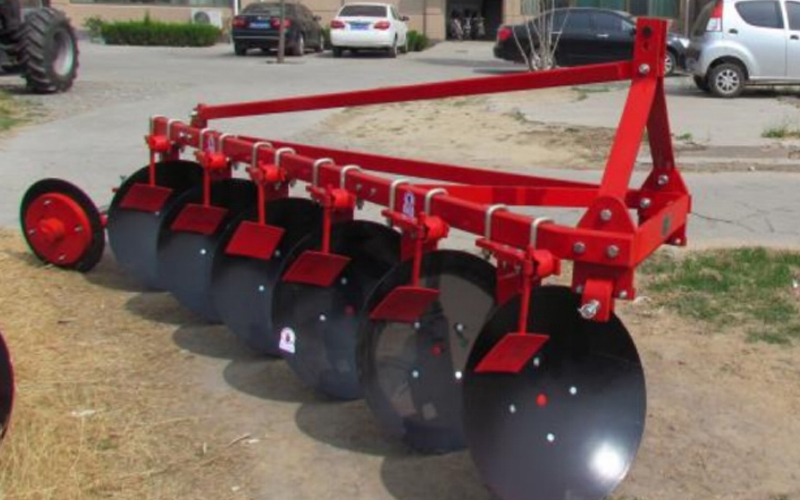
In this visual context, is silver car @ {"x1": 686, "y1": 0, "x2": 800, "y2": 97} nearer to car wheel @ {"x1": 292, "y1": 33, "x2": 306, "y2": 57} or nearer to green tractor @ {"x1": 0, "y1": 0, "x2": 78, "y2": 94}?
green tractor @ {"x1": 0, "y1": 0, "x2": 78, "y2": 94}

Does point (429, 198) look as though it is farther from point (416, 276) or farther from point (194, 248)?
point (194, 248)

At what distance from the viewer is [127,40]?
34938 mm

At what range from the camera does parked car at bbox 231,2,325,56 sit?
2986 cm

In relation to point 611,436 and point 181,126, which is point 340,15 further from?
point 611,436

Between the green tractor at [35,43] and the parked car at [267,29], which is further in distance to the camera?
the parked car at [267,29]

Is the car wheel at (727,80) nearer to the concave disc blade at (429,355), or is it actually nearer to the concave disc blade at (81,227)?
the concave disc blade at (81,227)

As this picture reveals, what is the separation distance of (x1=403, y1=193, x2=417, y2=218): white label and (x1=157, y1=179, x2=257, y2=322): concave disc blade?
156 centimetres

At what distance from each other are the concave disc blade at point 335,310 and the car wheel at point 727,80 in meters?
15.1

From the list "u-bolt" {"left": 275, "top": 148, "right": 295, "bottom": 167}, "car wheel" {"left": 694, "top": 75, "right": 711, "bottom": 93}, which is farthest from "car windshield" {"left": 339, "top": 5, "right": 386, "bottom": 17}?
"u-bolt" {"left": 275, "top": 148, "right": 295, "bottom": 167}

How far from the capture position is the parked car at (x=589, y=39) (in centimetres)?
2391

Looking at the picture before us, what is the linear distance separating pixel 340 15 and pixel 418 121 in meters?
17.5

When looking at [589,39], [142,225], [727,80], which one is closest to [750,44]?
[727,80]

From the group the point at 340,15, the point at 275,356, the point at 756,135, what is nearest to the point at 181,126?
the point at 275,356

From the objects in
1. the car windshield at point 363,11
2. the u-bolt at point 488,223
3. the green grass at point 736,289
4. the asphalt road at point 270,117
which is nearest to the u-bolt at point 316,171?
the u-bolt at point 488,223
